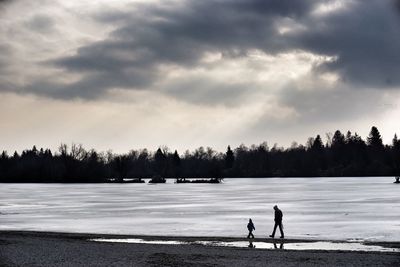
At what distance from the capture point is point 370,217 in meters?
57.6

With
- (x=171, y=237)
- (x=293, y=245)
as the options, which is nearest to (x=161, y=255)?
(x=293, y=245)

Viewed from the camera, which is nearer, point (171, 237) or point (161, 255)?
point (161, 255)

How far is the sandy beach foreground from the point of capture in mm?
28234

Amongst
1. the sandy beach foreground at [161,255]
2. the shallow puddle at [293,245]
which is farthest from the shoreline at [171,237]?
the sandy beach foreground at [161,255]

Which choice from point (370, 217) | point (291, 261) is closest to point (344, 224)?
point (370, 217)

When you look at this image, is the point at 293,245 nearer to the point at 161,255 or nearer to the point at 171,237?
the point at 171,237

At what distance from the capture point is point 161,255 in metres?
31.4

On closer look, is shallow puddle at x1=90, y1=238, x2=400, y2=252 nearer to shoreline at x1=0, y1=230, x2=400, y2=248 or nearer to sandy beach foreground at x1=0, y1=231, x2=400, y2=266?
shoreline at x1=0, y1=230, x2=400, y2=248

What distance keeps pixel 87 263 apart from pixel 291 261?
1030 centimetres

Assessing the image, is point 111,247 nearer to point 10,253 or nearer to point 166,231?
point 10,253

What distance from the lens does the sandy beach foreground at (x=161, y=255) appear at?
28.2 metres

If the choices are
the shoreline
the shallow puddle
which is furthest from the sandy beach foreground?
the shoreline

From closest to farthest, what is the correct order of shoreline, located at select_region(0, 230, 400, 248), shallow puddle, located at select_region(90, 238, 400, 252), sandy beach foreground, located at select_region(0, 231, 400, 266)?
sandy beach foreground, located at select_region(0, 231, 400, 266), shallow puddle, located at select_region(90, 238, 400, 252), shoreline, located at select_region(0, 230, 400, 248)

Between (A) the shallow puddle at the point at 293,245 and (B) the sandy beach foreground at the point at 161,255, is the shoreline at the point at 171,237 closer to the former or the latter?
(A) the shallow puddle at the point at 293,245
